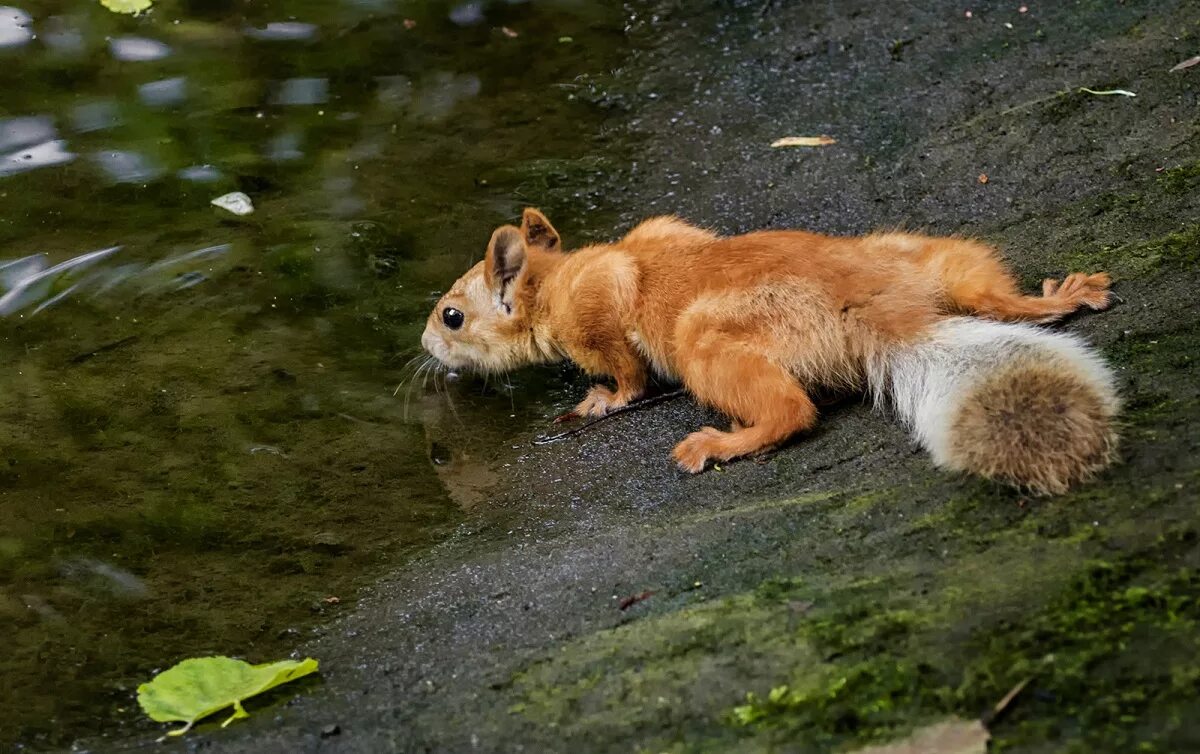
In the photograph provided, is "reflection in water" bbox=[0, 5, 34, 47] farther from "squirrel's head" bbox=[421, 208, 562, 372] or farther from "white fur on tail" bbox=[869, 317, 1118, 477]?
"white fur on tail" bbox=[869, 317, 1118, 477]

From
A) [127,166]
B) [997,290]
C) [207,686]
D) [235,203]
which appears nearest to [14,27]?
[127,166]

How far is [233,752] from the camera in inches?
110

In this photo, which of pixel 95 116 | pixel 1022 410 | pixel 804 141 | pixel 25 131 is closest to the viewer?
pixel 1022 410

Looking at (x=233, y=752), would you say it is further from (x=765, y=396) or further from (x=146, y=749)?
(x=765, y=396)

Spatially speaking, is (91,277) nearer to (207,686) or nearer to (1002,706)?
(207,686)

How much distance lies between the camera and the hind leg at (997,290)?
4.03m

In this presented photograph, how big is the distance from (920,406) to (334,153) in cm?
416

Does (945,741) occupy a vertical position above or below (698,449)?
above

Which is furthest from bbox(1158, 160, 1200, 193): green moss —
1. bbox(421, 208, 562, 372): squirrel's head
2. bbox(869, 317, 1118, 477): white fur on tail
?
bbox(421, 208, 562, 372): squirrel's head

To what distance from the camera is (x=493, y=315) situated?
17.3 feet

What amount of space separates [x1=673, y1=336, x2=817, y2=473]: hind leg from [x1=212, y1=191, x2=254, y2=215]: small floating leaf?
9.97 feet

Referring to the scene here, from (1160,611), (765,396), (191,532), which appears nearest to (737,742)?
(1160,611)

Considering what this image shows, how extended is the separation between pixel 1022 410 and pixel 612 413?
2.12m

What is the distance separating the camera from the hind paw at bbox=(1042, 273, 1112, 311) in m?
4.06
